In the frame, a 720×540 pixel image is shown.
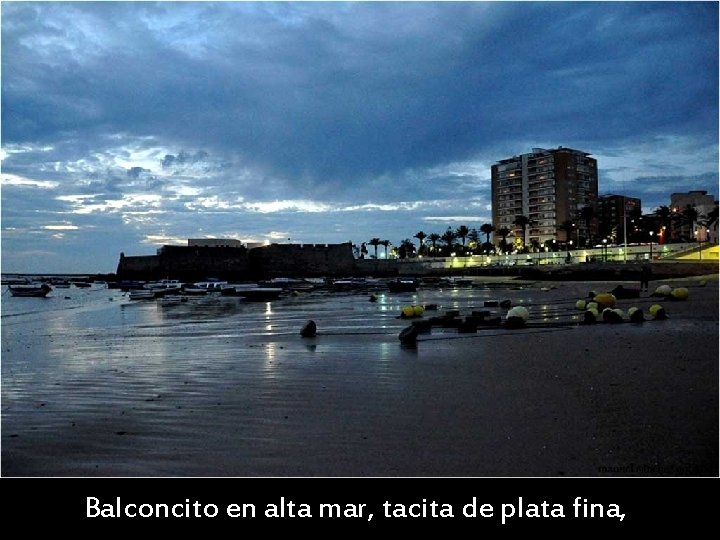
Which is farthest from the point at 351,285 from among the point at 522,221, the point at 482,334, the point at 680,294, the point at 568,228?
the point at 522,221

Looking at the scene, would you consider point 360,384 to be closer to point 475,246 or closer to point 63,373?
point 63,373

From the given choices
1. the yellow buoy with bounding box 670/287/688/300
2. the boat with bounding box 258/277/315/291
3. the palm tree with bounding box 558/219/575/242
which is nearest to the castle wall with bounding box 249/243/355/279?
the palm tree with bounding box 558/219/575/242

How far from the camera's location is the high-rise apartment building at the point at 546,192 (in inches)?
6107

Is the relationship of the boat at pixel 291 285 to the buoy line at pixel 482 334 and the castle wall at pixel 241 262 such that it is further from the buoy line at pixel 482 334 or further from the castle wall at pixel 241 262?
the castle wall at pixel 241 262

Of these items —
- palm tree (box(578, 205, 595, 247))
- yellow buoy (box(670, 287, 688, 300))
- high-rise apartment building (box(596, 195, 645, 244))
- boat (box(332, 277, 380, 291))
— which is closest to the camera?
yellow buoy (box(670, 287, 688, 300))

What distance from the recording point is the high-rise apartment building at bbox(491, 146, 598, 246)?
155125 millimetres

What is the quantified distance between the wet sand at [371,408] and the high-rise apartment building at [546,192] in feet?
488

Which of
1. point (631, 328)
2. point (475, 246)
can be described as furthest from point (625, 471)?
point (475, 246)

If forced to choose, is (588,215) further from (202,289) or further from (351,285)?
(202,289)

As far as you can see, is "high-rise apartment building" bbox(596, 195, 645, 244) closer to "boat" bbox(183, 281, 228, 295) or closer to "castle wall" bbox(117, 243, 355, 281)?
"castle wall" bbox(117, 243, 355, 281)

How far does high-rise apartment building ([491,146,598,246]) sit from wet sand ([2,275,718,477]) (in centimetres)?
14867

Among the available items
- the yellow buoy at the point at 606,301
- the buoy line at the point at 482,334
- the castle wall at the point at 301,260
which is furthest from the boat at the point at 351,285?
the castle wall at the point at 301,260
